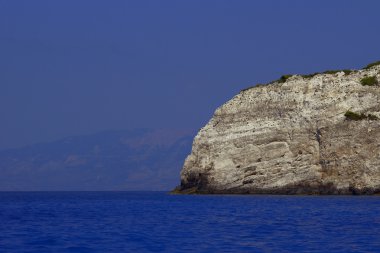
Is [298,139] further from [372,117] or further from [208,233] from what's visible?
[208,233]

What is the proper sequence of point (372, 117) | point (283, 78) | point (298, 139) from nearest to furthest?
point (372, 117), point (298, 139), point (283, 78)

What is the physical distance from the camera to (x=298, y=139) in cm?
8812

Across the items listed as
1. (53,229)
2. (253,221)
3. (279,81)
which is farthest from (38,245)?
(279,81)

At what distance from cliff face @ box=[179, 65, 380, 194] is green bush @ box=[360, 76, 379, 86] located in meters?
0.11

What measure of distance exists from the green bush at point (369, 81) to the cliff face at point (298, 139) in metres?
0.11

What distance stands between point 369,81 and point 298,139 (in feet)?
32.3

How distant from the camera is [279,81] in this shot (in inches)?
3743

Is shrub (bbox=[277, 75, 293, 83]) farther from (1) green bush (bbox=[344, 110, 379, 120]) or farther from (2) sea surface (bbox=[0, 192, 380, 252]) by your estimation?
(2) sea surface (bbox=[0, 192, 380, 252])

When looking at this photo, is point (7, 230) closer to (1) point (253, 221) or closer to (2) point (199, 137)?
(1) point (253, 221)

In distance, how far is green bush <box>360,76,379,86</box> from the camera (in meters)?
87.1

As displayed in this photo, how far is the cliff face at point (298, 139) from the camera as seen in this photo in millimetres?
83500

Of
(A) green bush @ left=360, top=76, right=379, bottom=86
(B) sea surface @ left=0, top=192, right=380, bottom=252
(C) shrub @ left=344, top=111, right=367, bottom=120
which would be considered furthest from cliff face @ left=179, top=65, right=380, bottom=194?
(B) sea surface @ left=0, top=192, right=380, bottom=252

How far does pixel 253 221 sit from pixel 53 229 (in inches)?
473

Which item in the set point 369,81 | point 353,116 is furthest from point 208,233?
point 369,81
